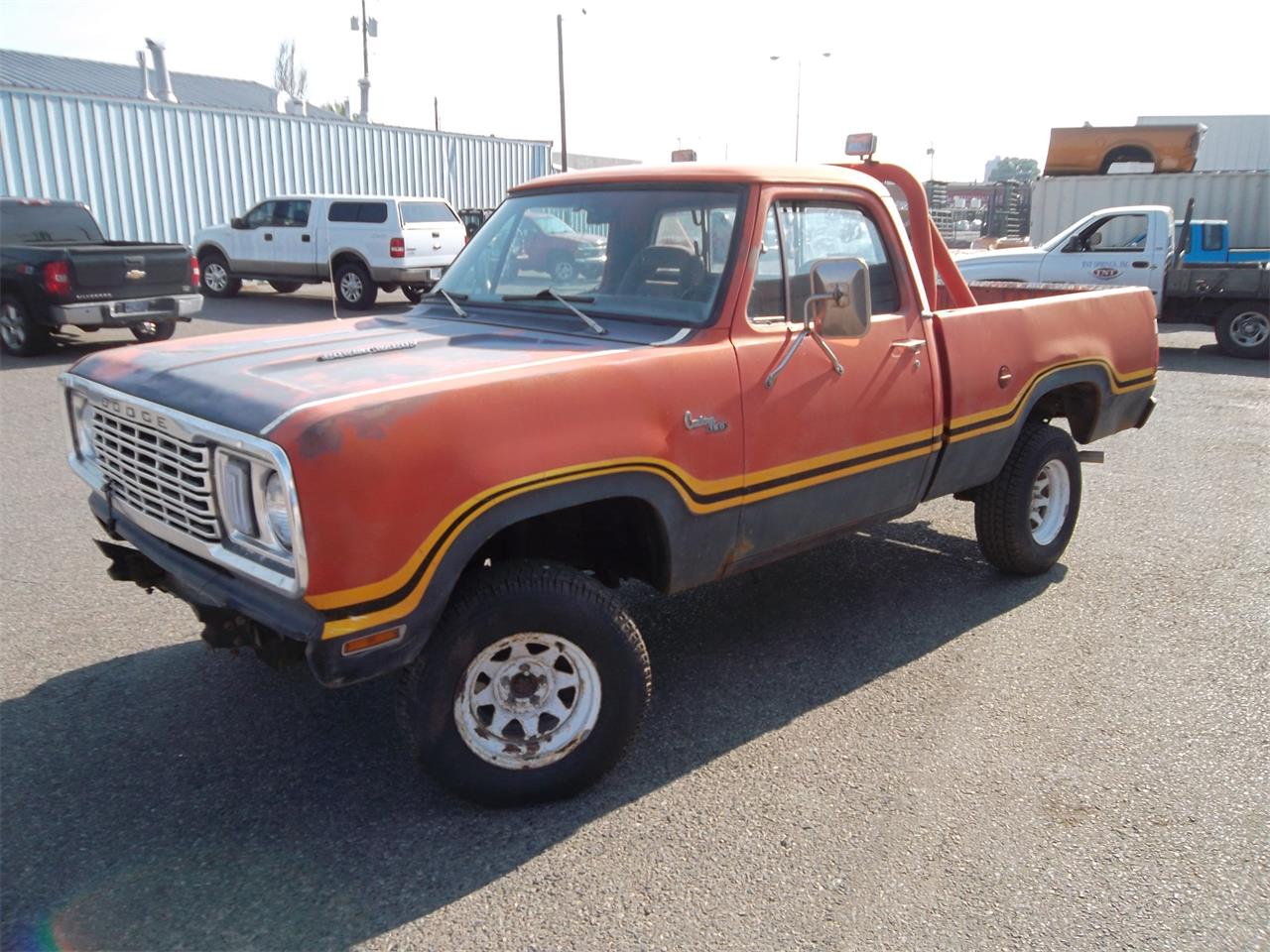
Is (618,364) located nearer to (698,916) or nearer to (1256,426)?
(698,916)

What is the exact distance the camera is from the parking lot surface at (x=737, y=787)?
278cm

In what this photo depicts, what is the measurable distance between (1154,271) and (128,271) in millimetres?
12948

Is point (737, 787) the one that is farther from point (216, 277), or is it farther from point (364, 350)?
point (216, 277)

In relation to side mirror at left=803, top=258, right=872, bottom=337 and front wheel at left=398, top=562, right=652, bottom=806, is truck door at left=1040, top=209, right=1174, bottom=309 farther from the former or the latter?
front wheel at left=398, top=562, right=652, bottom=806

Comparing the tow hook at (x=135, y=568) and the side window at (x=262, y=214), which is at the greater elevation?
the side window at (x=262, y=214)

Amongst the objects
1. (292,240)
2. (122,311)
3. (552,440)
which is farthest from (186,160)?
(552,440)

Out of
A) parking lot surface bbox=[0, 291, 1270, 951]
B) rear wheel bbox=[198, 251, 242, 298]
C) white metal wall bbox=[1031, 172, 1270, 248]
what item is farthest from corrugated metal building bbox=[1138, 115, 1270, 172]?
parking lot surface bbox=[0, 291, 1270, 951]

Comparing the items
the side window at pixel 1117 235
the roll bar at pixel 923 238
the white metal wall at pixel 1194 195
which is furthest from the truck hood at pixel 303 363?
the white metal wall at pixel 1194 195

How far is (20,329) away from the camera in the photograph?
11797 millimetres

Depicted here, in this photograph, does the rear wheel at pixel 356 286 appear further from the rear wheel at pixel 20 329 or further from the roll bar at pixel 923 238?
the roll bar at pixel 923 238

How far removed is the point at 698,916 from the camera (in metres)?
2.79

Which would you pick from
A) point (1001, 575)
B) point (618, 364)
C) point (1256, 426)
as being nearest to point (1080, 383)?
point (1001, 575)

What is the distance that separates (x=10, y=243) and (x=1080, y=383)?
1215cm

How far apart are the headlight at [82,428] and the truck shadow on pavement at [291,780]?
92 centimetres
